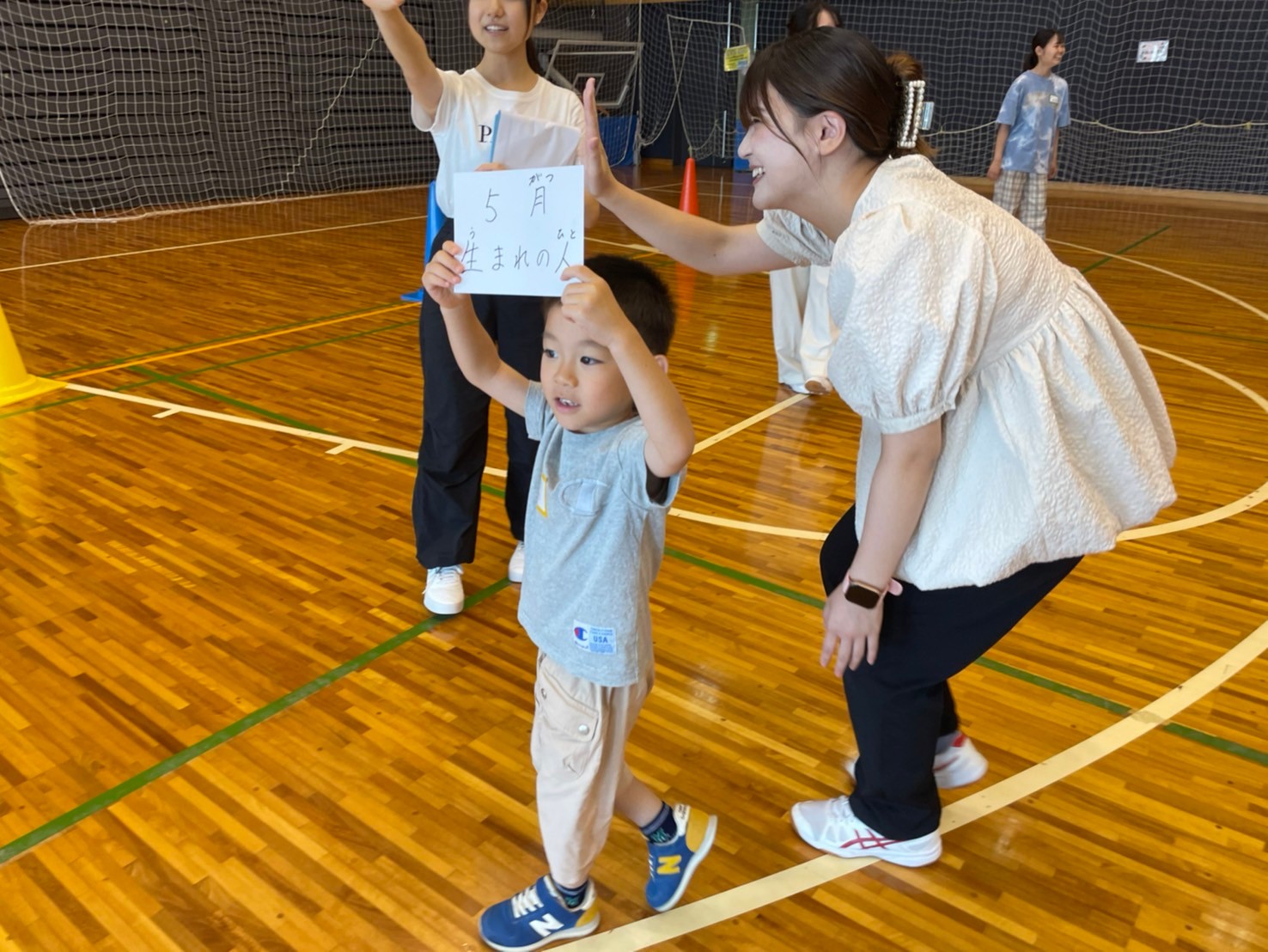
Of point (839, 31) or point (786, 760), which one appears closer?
point (839, 31)

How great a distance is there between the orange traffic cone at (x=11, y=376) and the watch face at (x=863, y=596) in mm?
3239

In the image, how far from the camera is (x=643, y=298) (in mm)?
1176

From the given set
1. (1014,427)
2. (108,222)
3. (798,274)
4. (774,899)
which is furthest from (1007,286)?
(108,222)

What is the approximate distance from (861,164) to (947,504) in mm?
429

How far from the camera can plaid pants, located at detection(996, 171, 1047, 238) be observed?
18.2 ft

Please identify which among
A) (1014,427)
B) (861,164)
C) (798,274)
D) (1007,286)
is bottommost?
(798,274)

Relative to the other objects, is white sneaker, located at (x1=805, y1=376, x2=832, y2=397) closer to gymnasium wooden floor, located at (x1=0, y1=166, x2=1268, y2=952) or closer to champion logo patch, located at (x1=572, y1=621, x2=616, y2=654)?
gymnasium wooden floor, located at (x1=0, y1=166, x2=1268, y2=952)

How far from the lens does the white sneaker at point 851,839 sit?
4.75 feet

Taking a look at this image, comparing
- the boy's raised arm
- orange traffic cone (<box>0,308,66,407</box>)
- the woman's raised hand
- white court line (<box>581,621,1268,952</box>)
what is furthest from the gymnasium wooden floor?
the woman's raised hand

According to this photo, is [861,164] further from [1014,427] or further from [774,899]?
[774,899]

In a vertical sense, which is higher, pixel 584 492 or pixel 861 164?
pixel 861 164

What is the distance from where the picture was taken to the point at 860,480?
1.25m

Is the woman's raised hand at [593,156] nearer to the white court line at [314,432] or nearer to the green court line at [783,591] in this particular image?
the green court line at [783,591]

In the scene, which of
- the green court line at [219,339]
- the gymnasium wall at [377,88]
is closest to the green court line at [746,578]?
the green court line at [219,339]
